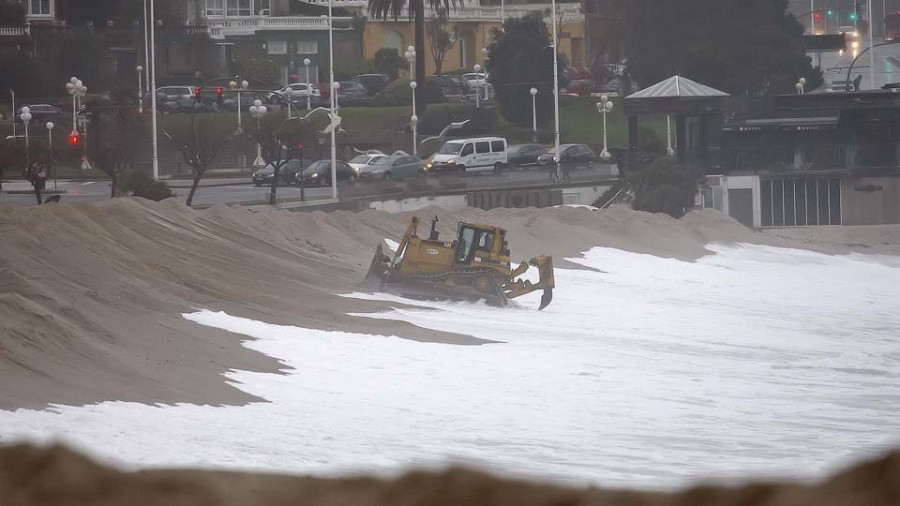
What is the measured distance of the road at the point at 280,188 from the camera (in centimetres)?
4717

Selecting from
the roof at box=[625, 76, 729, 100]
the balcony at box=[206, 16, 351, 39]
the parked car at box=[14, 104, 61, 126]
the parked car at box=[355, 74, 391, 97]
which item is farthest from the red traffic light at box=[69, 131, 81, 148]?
the balcony at box=[206, 16, 351, 39]

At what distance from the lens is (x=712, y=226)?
50.2 metres

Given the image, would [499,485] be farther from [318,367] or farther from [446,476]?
[318,367]

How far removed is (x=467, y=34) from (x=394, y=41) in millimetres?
6960

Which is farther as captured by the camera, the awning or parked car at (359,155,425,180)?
parked car at (359,155,425,180)

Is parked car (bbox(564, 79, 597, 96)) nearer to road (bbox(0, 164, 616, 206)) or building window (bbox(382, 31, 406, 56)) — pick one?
building window (bbox(382, 31, 406, 56))

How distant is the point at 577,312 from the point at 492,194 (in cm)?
1840

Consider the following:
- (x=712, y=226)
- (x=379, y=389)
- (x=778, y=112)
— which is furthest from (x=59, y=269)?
(x=778, y=112)

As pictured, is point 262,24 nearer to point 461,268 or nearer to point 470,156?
point 470,156

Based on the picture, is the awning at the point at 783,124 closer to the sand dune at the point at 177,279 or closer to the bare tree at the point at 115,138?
the sand dune at the point at 177,279

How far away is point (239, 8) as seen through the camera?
9781cm

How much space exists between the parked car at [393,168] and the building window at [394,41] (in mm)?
41879

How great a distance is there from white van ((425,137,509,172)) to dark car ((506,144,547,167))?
143cm

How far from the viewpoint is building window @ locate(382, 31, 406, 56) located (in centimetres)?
9931
